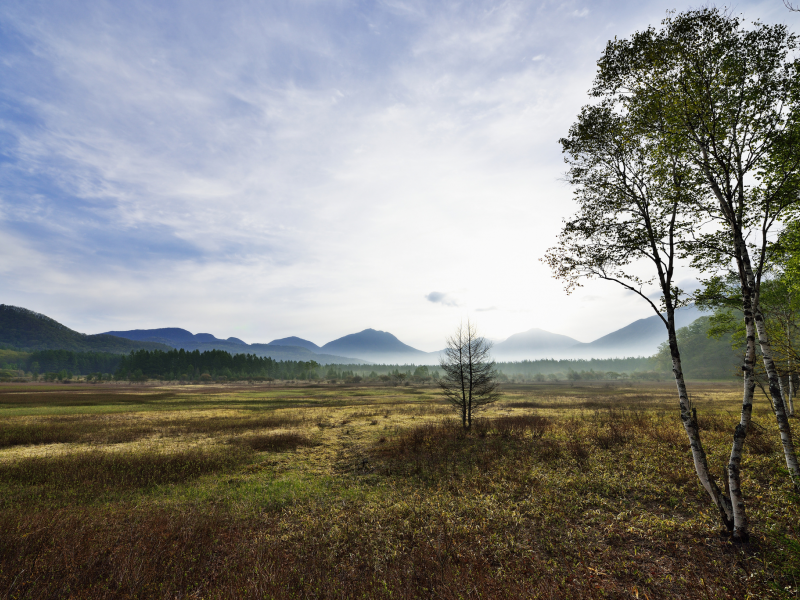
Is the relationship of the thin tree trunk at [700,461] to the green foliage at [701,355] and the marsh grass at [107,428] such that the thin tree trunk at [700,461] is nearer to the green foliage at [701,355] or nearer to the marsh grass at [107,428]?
the marsh grass at [107,428]

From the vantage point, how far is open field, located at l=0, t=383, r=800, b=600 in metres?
7.01

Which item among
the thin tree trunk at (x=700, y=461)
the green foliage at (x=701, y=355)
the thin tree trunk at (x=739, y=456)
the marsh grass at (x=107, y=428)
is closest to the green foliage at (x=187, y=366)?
the marsh grass at (x=107, y=428)

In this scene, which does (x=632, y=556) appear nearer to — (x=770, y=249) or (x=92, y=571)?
(x=770, y=249)

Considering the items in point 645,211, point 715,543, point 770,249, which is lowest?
point 715,543

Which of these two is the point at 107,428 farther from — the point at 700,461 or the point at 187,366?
the point at 187,366

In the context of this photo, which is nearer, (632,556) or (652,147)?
(632,556)

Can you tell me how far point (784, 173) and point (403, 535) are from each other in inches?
586

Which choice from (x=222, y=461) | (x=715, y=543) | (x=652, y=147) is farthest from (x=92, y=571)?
(x=652, y=147)

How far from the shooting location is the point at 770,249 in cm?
924

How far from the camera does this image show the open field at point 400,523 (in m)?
7.01

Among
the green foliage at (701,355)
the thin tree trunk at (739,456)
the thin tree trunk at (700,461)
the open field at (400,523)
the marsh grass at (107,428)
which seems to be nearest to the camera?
the open field at (400,523)

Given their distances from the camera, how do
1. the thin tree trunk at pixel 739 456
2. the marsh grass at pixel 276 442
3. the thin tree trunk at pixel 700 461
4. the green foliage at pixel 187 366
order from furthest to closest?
the green foliage at pixel 187 366 < the marsh grass at pixel 276 442 < the thin tree trunk at pixel 700 461 < the thin tree trunk at pixel 739 456

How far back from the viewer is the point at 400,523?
1040cm

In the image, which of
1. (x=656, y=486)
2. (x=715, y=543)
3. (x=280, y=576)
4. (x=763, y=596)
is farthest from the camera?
(x=656, y=486)
